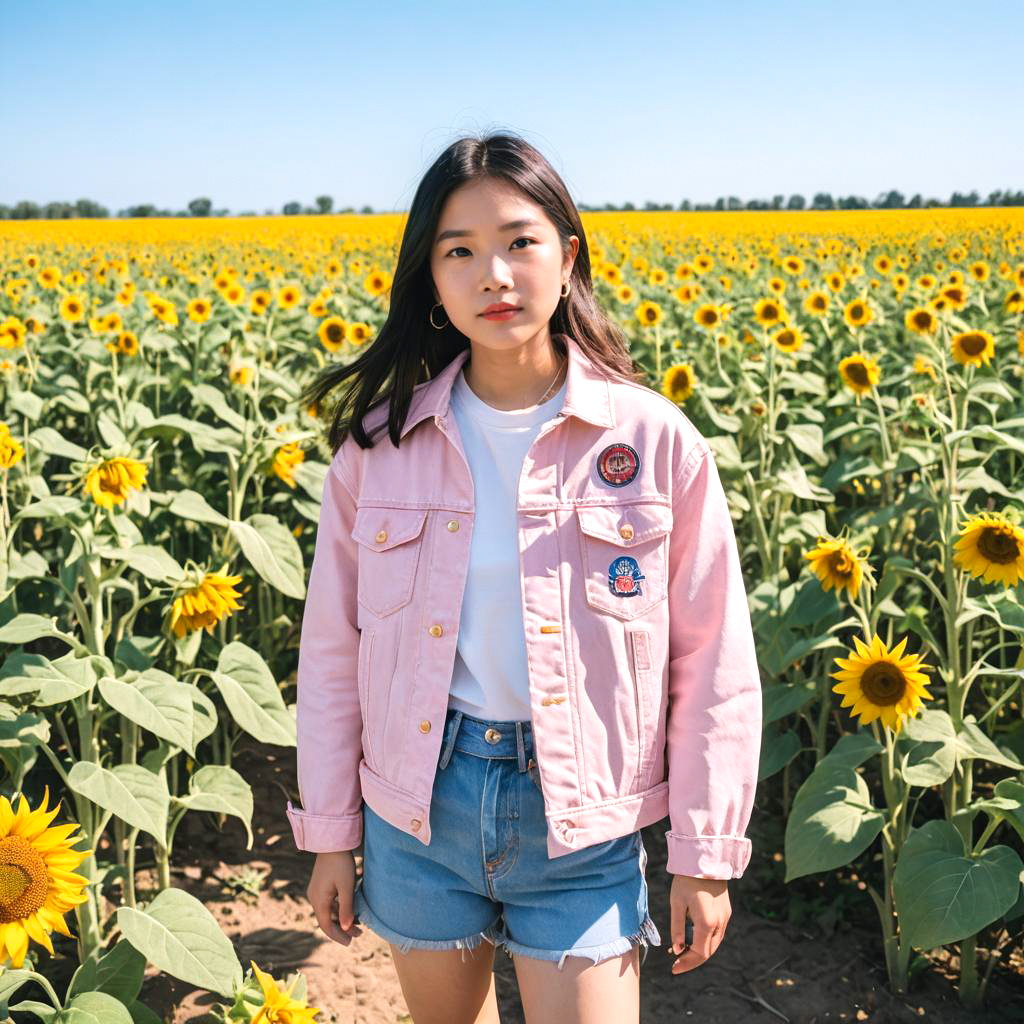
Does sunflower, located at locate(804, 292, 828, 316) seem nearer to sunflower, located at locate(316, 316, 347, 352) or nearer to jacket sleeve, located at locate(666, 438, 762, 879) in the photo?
sunflower, located at locate(316, 316, 347, 352)

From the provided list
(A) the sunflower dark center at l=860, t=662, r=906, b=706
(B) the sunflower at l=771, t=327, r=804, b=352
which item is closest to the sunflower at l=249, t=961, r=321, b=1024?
(A) the sunflower dark center at l=860, t=662, r=906, b=706

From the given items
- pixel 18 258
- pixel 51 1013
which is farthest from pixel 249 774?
pixel 18 258

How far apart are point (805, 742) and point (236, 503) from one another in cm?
216

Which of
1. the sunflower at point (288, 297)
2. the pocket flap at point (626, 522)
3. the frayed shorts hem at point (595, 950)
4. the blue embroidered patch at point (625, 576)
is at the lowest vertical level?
the frayed shorts hem at point (595, 950)

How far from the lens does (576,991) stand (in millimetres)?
1711

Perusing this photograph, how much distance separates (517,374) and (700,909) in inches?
35.8

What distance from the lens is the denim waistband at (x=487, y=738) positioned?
176cm

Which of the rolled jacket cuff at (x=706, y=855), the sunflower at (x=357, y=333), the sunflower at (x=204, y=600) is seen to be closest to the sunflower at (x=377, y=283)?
the sunflower at (x=357, y=333)

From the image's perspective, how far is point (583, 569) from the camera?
1.79 meters

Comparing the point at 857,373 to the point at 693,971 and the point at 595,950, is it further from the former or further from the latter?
the point at 595,950

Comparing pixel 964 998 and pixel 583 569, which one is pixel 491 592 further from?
pixel 964 998

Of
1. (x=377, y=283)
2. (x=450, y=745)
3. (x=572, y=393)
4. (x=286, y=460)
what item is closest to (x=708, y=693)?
(x=450, y=745)

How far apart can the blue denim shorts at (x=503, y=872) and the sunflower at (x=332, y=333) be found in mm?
4070

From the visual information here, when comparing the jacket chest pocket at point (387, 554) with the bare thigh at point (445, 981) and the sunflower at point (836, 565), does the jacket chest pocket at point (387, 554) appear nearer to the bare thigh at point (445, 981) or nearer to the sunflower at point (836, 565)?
the bare thigh at point (445, 981)
